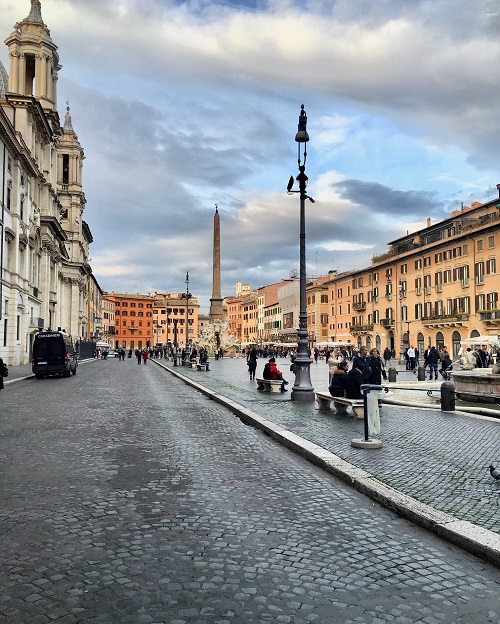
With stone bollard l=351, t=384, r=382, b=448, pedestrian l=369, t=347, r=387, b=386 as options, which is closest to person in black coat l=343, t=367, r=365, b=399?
pedestrian l=369, t=347, r=387, b=386

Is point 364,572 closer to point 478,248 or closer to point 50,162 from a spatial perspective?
point 478,248

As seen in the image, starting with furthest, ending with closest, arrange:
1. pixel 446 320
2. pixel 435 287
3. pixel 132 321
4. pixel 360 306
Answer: pixel 132 321, pixel 360 306, pixel 435 287, pixel 446 320

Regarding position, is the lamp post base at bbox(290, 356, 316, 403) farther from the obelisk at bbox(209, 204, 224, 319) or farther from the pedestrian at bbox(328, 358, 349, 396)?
the obelisk at bbox(209, 204, 224, 319)

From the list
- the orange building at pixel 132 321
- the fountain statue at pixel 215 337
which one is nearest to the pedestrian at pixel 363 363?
the fountain statue at pixel 215 337

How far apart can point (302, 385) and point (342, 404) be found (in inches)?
134

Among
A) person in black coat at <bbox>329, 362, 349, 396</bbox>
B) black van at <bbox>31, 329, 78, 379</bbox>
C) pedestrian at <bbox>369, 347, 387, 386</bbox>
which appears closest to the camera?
person in black coat at <bbox>329, 362, 349, 396</bbox>

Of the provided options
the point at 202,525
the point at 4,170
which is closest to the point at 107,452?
the point at 202,525

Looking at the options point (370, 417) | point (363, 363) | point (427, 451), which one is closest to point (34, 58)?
point (363, 363)

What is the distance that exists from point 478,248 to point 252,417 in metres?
44.6

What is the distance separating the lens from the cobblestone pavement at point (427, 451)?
5.88 meters

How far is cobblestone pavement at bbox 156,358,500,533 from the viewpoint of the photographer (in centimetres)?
588

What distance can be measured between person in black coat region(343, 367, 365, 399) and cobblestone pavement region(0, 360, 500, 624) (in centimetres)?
456

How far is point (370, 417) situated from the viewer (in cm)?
934

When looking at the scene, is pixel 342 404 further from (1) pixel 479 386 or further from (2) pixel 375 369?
(1) pixel 479 386
